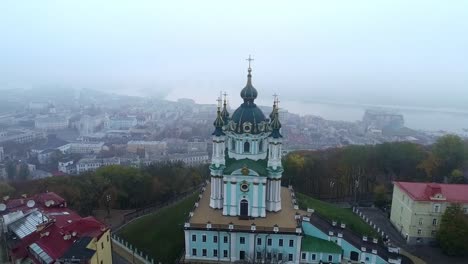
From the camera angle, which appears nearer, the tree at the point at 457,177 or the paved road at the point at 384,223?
the paved road at the point at 384,223

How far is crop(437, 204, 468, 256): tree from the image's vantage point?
3222 centimetres

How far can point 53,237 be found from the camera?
25547mm

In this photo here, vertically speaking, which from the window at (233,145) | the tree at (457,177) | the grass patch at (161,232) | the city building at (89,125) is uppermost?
the window at (233,145)

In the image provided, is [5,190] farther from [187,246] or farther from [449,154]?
[449,154]

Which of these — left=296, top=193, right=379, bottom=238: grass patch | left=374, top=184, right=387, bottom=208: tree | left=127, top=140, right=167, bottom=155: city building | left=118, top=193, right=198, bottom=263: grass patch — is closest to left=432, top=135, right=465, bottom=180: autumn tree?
left=374, top=184, right=387, bottom=208: tree

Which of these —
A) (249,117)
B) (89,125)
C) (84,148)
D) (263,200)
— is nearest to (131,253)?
(263,200)

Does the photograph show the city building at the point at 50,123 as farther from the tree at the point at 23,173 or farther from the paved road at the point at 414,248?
the paved road at the point at 414,248

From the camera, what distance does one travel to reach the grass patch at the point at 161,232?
32.2m

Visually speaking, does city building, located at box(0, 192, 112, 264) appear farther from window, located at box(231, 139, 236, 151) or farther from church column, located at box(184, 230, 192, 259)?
window, located at box(231, 139, 236, 151)

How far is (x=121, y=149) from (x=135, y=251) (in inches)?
2291

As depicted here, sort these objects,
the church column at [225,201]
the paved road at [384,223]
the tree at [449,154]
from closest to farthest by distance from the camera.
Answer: the church column at [225,201] → the paved road at [384,223] → the tree at [449,154]

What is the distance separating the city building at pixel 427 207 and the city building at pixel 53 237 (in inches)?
1056

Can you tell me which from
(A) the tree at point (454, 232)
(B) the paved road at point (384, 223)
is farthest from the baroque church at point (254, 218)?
(A) the tree at point (454, 232)

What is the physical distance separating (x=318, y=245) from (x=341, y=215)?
347 inches
